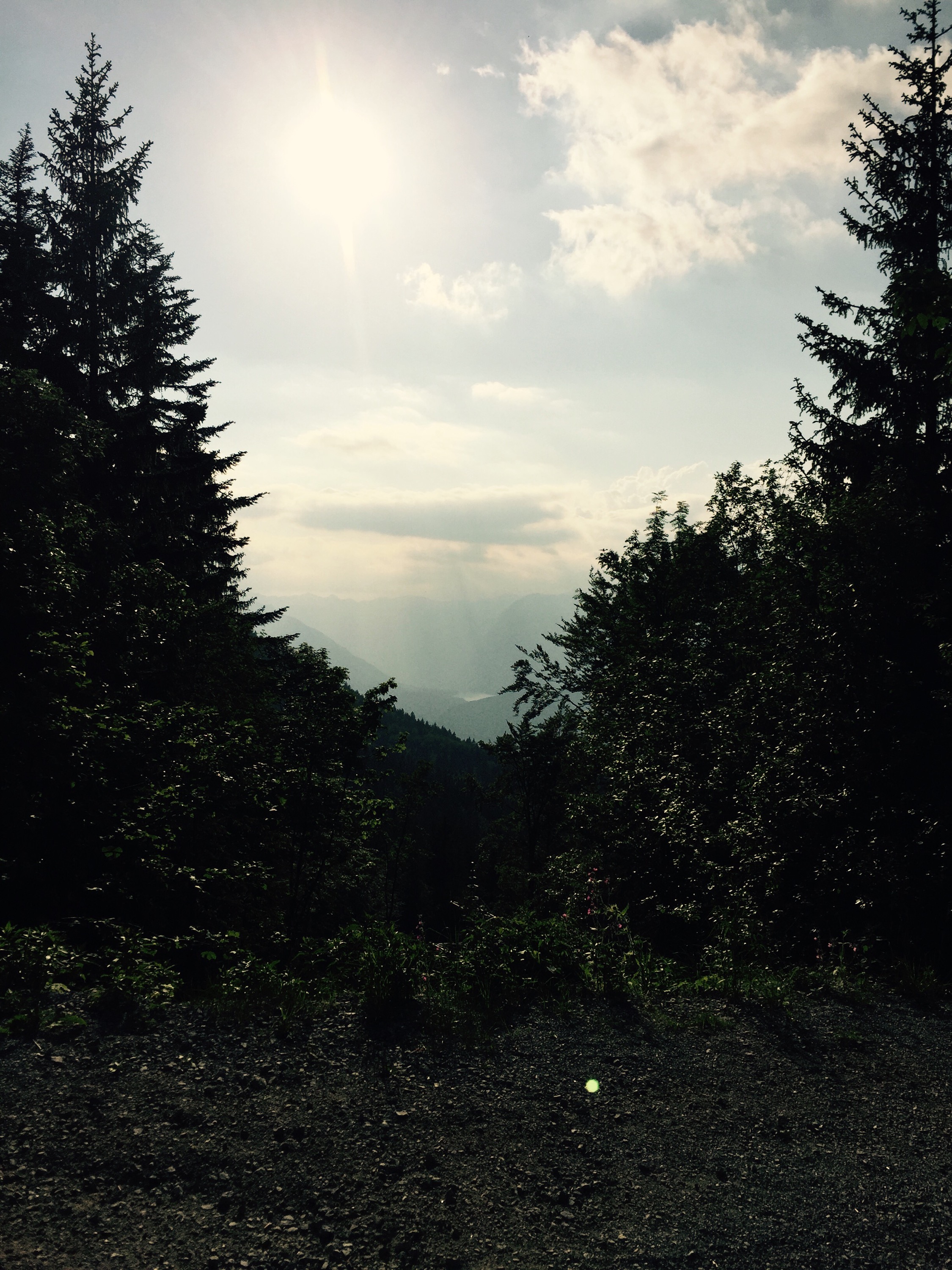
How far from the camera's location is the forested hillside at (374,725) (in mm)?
6195

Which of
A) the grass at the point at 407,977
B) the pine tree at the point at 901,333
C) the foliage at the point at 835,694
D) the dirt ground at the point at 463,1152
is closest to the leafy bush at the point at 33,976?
the grass at the point at 407,977

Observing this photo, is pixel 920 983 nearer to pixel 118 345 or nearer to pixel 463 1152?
pixel 463 1152

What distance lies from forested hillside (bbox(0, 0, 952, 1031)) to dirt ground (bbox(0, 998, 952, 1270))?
72 cm

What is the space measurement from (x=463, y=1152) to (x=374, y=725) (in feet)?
28.0

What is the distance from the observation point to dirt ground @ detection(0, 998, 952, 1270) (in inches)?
118

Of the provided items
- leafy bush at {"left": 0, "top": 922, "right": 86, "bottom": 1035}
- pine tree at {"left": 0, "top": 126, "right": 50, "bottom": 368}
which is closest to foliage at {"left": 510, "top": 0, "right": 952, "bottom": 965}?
leafy bush at {"left": 0, "top": 922, "right": 86, "bottom": 1035}

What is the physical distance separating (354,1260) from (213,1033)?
2073 millimetres

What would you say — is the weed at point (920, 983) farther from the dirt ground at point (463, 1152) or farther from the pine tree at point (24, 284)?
the pine tree at point (24, 284)

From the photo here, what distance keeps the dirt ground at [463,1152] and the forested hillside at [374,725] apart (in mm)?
721

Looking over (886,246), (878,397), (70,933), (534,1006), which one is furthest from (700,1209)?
(886,246)

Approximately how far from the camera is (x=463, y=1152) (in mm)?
3658

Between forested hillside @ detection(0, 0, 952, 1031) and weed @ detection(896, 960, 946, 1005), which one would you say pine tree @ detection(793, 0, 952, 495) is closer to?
forested hillside @ detection(0, 0, 952, 1031)

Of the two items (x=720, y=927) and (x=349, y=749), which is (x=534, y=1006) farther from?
(x=349, y=749)

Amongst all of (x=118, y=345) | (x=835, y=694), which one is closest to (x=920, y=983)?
(x=835, y=694)
